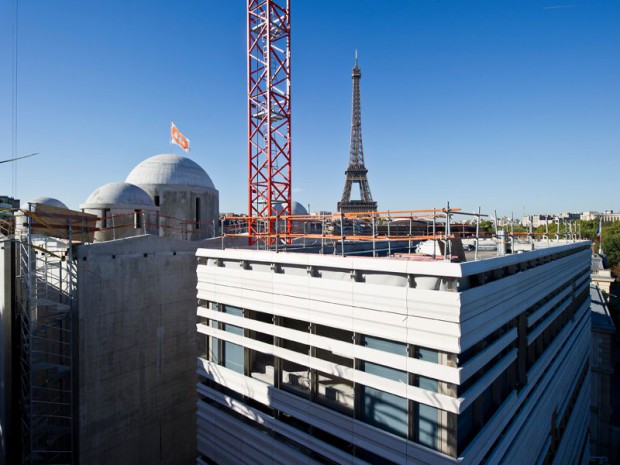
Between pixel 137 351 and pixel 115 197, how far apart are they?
9.02 meters

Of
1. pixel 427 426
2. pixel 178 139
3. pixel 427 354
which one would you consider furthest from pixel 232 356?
pixel 178 139

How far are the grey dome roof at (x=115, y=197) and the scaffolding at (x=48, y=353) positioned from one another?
18.8 ft

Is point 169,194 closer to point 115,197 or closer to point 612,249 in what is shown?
point 115,197

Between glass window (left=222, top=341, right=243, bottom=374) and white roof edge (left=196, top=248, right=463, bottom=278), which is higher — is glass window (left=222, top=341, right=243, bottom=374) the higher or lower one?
the lower one

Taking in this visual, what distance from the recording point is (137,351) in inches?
507

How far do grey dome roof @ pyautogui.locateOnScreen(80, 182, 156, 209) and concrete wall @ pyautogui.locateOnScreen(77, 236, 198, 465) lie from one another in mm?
6372

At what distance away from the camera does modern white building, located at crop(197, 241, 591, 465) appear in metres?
7.21

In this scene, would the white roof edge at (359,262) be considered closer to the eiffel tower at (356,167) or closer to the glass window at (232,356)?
the glass window at (232,356)

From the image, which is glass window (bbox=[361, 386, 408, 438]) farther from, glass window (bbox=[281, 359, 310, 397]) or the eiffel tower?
the eiffel tower

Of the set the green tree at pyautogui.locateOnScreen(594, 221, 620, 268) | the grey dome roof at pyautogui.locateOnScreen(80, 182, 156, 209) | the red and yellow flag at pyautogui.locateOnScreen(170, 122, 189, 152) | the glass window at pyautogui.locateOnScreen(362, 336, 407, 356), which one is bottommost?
the green tree at pyautogui.locateOnScreen(594, 221, 620, 268)

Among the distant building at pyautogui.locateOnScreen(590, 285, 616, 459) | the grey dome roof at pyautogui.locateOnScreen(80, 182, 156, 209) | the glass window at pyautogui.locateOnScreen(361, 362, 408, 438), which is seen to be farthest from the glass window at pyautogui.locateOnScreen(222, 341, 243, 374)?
the distant building at pyautogui.locateOnScreen(590, 285, 616, 459)

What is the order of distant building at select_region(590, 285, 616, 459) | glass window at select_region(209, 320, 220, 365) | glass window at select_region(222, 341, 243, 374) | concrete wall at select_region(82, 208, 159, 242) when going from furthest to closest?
distant building at select_region(590, 285, 616, 459) < concrete wall at select_region(82, 208, 159, 242) < glass window at select_region(209, 320, 220, 365) < glass window at select_region(222, 341, 243, 374)

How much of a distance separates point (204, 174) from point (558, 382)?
2216 cm

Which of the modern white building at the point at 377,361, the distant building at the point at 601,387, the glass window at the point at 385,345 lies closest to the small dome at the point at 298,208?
the distant building at the point at 601,387
